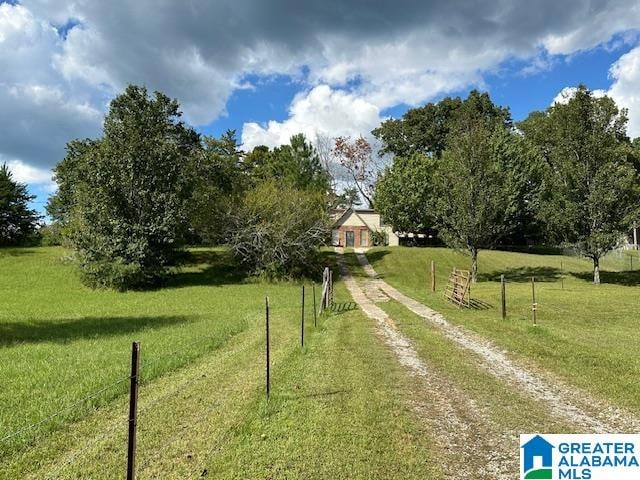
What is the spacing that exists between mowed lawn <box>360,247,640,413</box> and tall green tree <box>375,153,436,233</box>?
1435 cm

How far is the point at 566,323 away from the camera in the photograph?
607 inches

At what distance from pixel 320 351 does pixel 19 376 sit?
5.95 meters

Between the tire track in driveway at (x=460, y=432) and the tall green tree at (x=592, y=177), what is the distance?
26217mm

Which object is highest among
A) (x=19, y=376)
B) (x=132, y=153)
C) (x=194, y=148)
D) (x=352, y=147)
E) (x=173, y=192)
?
(x=352, y=147)

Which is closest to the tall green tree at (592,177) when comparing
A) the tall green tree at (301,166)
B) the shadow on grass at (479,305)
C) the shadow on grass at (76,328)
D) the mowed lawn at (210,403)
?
the shadow on grass at (479,305)

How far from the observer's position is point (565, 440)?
4871 mm

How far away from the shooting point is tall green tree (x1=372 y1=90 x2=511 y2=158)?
63.3m

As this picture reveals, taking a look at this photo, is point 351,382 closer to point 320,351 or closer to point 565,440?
point 320,351

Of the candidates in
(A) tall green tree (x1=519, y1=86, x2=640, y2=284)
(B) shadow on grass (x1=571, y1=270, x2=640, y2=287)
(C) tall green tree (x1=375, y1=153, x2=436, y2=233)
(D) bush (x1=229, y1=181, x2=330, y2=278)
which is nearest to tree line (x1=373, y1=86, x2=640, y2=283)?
(A) tall green tree (x1=519, y1=86, x2=640, y2=284)

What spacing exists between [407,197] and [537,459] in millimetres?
47905

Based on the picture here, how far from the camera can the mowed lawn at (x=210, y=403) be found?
5.09 m

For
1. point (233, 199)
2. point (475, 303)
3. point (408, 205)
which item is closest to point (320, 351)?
point (475, 303)

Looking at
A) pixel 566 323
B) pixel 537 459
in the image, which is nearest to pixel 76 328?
pixel 537 459

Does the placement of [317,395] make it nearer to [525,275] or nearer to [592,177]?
[592,177]
